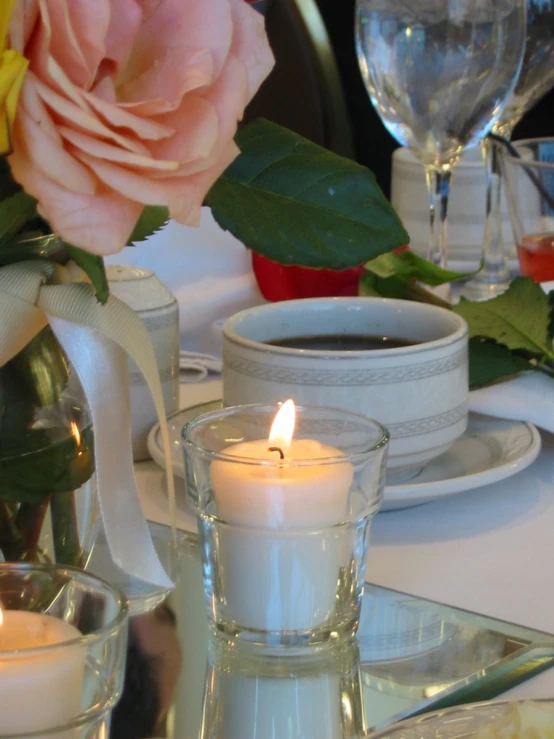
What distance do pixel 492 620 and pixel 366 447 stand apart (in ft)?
0.26

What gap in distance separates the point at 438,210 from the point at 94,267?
22.0 inches

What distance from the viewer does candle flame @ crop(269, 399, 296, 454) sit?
438 millimetres

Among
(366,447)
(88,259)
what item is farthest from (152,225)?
(366,447)

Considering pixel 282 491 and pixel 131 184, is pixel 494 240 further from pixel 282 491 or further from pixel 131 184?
pixel 131 184

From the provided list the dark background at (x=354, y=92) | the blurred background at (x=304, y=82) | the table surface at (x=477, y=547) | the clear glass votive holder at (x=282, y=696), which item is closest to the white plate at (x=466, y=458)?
the table surface at (x=477, y=547)

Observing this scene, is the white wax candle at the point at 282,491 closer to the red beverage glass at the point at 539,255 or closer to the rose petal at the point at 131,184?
the rose petal at the point at 131,184

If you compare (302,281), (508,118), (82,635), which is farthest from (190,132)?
(508,118)

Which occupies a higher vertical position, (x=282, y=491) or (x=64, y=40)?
(x=64, y=40)

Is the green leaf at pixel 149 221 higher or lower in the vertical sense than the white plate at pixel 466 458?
higher

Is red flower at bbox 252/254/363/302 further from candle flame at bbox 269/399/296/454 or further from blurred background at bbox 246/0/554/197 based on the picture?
blurred background at bbox 246/0/554/197

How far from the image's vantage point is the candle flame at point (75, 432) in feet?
1.29

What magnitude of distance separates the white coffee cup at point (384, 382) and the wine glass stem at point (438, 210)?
28 cm

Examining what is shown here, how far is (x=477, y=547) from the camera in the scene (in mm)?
495

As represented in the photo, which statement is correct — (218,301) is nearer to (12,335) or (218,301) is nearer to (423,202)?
(423,202)
